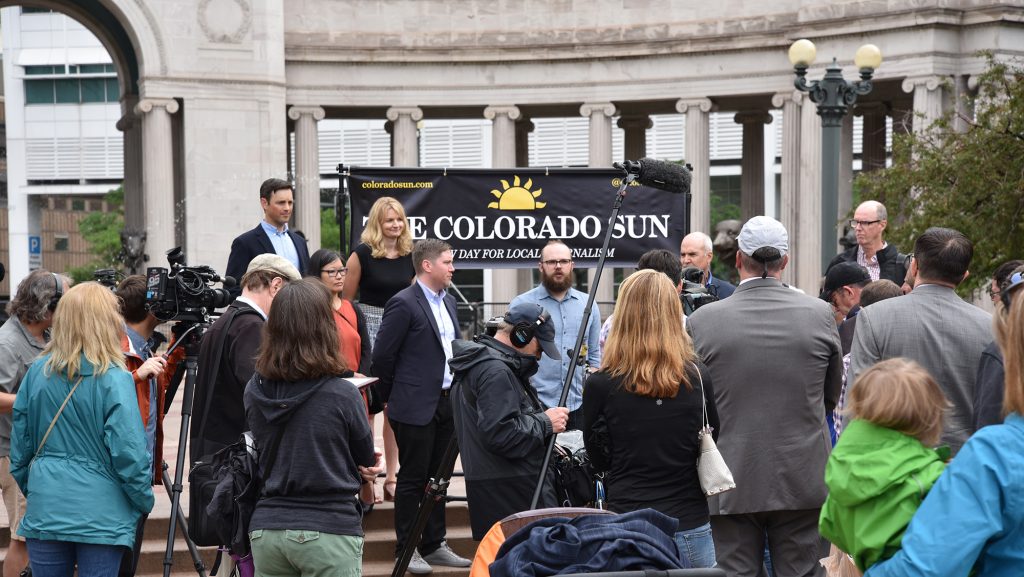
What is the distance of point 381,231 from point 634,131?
32864 mm

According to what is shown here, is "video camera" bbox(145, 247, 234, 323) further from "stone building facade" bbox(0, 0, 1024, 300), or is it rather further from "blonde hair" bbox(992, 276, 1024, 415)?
"stone building facade" bbox(0, 0, 1024, 300)

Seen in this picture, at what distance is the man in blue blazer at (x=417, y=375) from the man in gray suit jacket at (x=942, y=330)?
3.40 meters

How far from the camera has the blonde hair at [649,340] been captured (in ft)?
22.5

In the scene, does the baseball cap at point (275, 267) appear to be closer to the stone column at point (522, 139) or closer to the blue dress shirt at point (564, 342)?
the blue dress shirt at point (564, 342)

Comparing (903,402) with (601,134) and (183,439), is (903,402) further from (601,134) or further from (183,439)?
(601,134)

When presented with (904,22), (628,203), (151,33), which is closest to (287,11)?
(151,33)

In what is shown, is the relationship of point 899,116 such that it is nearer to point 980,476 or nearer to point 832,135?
point 832,135

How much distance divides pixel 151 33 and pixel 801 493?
34220mm

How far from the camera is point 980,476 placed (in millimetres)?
4395

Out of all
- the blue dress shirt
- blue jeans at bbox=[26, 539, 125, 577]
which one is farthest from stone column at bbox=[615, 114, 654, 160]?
blue jeans at bbox=[26, 539, 125, 577]

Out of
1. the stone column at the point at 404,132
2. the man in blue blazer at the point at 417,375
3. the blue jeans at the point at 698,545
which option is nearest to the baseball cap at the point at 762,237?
the blue jeans at the point at 698,545

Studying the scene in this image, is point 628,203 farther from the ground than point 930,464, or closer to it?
farther from the ground

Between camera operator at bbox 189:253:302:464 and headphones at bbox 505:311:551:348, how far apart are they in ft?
5.34

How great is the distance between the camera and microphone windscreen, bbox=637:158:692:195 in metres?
8.90
